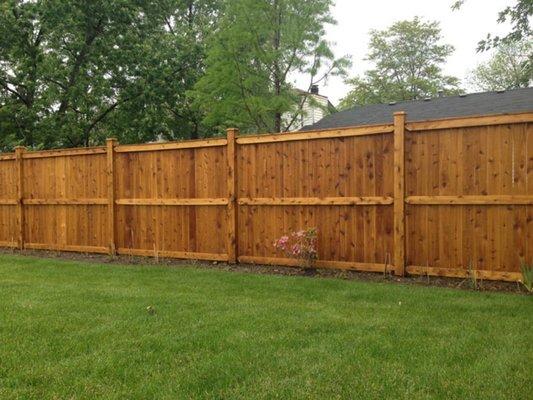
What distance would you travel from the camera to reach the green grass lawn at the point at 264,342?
2893 millimetres

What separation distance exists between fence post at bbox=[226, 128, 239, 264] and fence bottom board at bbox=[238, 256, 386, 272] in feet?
0.55

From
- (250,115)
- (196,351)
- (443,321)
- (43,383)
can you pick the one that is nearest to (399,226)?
(443,321)

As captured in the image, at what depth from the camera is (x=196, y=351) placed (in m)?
3.50

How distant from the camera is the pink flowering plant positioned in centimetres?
655

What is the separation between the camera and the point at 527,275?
5.23m

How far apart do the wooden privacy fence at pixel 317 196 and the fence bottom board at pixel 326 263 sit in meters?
0.01

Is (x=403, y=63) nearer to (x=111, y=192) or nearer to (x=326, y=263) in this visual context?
(x=111, y=192)

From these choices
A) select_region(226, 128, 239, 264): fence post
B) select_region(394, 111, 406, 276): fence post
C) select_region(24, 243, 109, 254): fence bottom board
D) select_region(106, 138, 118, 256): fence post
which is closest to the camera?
select_region(394, 111, 406, 276): fence post

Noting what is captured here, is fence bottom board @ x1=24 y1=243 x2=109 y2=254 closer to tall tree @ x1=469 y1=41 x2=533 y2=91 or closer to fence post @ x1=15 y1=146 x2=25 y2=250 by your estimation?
fence post @ x1=15 y1=146 x2=25 y2=250

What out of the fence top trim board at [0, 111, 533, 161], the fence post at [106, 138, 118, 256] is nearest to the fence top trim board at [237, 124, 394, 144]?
the fence top trim board at [0, 111, 533, 161]

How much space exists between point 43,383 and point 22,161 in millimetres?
7397

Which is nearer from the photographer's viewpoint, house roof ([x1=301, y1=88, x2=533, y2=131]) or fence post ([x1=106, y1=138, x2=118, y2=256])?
fence post ([x1=106, y1=138, x2=118, y2=256])

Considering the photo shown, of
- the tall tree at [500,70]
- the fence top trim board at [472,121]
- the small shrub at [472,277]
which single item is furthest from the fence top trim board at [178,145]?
the tall tree at [500,70]

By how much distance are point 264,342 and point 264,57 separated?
10791 millimetres
